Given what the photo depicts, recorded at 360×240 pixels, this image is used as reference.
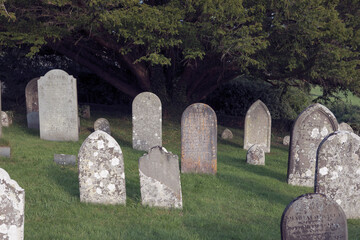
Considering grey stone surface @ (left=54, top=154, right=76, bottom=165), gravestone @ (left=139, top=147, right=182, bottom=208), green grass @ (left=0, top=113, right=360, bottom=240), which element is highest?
gravestone @ (left=139, top=147, right=182, bottom=208)

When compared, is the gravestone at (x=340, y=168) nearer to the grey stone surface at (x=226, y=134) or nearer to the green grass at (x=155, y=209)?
the green grass at (x=155, y=209)

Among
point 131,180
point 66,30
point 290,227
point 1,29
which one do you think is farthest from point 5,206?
point 1,29

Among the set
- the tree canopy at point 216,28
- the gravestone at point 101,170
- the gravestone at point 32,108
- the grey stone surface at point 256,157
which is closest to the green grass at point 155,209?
the gravestone at point 101,170

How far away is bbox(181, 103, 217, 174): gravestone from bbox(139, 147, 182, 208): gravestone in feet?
8.61

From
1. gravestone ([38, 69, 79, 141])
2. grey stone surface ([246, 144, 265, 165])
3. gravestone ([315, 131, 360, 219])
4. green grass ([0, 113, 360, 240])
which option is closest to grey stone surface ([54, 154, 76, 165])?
green grass ([0, 113, 360, 240])

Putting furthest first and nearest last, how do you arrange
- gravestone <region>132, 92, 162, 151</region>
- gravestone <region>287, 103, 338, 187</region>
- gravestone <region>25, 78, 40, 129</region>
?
gravestone <region>25, 78, 40, 129</region>
gravestone <region>132, 92, 162, 151</region>
gravestone <region>287, 103, 338, 187</region>

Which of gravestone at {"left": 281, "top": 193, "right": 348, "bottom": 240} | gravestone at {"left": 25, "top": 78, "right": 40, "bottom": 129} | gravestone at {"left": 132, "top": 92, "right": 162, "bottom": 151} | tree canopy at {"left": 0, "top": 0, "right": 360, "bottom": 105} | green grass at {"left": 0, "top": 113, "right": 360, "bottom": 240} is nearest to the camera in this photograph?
gravestone at {"left": 281, "top": 193, "right": 348, "bottom": 240}

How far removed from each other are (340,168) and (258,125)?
23.1 feet

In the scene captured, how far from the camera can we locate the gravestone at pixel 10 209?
411 centimetres

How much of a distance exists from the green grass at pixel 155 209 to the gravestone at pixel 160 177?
0.73ft

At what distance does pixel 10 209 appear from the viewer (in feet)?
13.5

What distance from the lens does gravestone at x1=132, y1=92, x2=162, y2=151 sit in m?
11.9

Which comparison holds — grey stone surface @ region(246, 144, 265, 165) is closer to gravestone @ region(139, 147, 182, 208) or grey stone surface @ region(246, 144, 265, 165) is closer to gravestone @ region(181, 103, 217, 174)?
gravestone @ region(181, 103, 217, 174)

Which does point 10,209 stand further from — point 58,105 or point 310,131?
point 58,105
